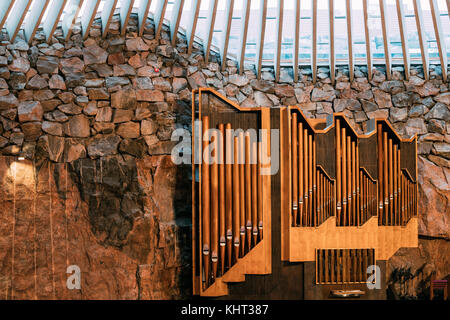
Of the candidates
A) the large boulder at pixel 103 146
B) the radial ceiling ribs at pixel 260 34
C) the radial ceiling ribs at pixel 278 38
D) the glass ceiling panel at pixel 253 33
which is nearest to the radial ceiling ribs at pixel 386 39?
the radial ceiling ribs at pixel 278 38

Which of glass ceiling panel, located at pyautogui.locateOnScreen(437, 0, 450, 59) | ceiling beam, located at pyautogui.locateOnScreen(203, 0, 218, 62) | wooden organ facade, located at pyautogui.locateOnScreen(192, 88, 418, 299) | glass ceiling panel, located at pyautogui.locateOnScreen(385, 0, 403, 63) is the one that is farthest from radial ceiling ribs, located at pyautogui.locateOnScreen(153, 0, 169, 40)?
glass ceiling panel, located at pyautogui.locateOnScreen(437, 0, 450, 59)

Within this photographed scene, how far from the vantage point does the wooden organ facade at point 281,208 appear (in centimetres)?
470

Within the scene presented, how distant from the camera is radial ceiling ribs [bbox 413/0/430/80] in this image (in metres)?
4.86

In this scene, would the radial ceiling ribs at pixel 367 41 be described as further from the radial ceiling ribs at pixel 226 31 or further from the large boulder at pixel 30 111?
the large boulder at pixel 30 111

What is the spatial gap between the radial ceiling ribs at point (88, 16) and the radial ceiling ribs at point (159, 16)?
2.14ft

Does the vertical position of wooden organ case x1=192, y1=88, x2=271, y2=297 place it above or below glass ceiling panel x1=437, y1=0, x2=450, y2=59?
below

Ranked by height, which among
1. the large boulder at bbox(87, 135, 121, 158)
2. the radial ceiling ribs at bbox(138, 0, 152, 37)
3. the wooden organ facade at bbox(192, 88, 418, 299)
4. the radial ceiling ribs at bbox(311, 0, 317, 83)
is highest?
the radial ceiling ribs at bbox(138, 0, 152, 37)

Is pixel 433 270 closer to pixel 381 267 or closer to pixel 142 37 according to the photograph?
pixel 381 267

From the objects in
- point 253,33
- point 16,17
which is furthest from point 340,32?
point 16,17

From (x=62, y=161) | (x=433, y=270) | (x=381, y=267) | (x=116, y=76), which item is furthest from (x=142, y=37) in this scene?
(x=433, y=270)

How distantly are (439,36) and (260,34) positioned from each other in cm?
189

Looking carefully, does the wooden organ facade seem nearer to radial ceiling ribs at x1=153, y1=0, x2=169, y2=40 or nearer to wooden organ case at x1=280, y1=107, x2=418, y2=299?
wooden organ case at x1=280, y1=107, x2=418, y2=299

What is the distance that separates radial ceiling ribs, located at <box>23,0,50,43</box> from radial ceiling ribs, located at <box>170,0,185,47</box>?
126 cm

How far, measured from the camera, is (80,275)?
5.07m
